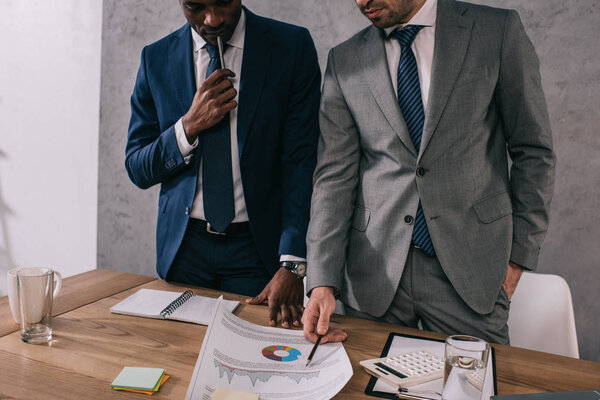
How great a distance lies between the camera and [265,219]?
1716 mm

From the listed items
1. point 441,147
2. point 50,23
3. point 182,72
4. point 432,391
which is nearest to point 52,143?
point 50,23

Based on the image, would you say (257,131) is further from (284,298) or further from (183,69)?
(284,298)

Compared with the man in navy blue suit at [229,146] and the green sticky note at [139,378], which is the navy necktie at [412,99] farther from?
the green sticky note at [139,378]

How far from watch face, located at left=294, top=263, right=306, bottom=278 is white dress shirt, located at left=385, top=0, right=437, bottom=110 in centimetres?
57

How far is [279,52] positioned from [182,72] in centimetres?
33

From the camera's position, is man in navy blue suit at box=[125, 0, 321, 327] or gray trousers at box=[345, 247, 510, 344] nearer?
gray trousers at box=[345, 247, 510, 344]

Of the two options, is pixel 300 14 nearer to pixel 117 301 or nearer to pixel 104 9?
pixel 104 9

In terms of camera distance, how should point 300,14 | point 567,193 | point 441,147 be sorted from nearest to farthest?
point 441,147 < point 567,193 < point 300,14

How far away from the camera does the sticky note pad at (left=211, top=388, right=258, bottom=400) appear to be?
944 mm

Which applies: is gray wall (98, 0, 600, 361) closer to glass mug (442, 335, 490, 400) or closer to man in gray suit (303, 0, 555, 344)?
man in gray suit (303, 0, 555, 344)

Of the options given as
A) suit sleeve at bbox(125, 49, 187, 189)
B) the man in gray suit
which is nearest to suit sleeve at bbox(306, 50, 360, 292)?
the man in gray suit

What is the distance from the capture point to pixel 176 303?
1405 mm

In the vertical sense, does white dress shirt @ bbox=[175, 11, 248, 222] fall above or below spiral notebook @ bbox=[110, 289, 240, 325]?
above

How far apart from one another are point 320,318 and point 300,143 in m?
0.67
